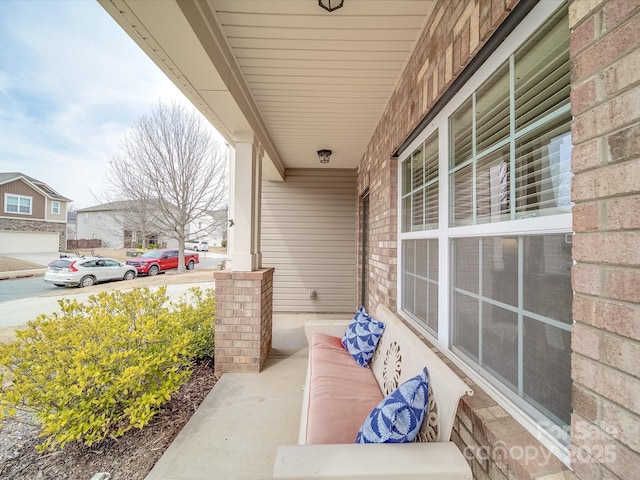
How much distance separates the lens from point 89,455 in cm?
162

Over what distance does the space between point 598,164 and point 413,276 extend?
1.59 meters

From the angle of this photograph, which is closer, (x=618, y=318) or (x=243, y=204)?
(x=618, y=318)

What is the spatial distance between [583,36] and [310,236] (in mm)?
4626

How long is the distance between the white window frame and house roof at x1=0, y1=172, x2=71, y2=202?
822 inches

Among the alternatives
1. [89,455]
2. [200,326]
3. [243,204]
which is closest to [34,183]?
[200,326]

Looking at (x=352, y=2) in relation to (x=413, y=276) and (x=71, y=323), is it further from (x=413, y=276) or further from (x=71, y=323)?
(x=71, y=323)

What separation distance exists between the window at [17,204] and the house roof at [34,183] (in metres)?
0.76

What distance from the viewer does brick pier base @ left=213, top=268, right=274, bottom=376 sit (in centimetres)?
277

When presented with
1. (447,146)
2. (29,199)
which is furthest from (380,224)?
(29,199)

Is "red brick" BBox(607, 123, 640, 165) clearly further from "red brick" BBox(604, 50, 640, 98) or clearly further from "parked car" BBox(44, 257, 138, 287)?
"parked car" BBox(44, 257, 138, 287)

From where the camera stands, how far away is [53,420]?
157cm

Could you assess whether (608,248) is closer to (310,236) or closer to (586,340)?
(586,340)

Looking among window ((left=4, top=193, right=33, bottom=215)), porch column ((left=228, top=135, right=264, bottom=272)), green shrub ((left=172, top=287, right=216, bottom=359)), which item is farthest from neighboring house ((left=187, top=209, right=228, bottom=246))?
window ((left=4, top=193, right=33, bottom=215))

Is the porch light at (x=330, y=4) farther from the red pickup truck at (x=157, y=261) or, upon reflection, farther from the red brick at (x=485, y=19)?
the red pickup truck at (x=157, y=261)
